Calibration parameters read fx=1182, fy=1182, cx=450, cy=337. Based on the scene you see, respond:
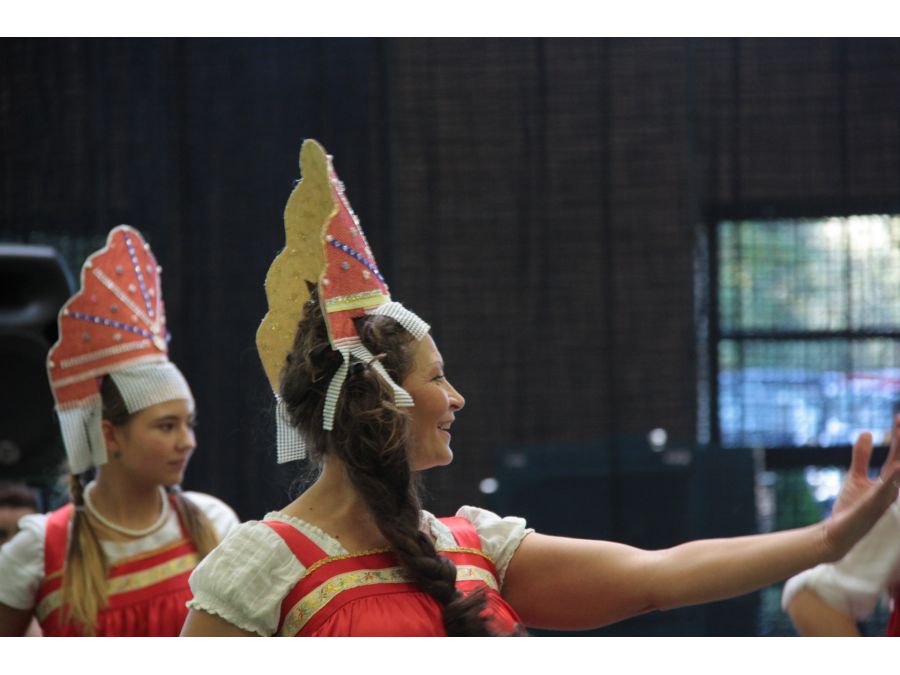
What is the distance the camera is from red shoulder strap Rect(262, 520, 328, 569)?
1322 mm

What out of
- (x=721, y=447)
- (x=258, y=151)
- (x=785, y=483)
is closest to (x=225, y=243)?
(x=258, y=151)

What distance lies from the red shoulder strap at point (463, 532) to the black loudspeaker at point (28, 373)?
4.97 ft

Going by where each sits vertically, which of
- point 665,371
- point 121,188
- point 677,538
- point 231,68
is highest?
point 231,68

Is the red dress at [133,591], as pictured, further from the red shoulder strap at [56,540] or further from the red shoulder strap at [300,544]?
the red shoulder strap at [300,544]

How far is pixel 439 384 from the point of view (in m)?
1.43

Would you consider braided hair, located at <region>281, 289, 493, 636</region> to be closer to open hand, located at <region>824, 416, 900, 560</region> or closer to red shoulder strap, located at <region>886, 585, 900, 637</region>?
open hand, located at <region>824, 416, 900, 560</region>

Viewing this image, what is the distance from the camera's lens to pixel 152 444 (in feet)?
7.78

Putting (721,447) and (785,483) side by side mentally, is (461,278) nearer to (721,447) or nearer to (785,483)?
(721,447)

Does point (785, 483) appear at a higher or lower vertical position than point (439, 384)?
lower

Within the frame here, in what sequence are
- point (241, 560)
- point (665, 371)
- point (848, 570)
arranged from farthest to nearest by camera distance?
point (665, 371) < point (848, 570) < point (241, 560)

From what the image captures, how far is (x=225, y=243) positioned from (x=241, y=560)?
1.85 meters

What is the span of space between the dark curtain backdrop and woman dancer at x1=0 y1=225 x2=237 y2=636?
586 millimetres

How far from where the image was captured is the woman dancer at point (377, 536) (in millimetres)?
1311

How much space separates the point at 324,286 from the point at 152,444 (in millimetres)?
1108
